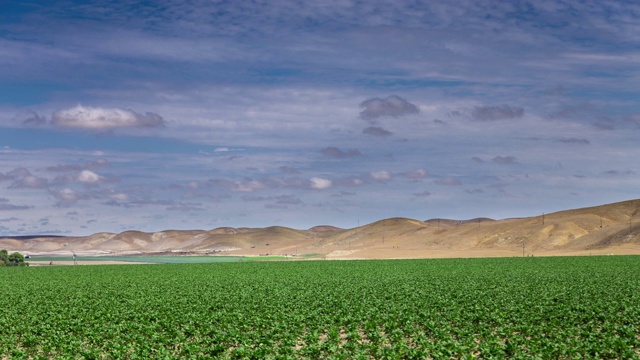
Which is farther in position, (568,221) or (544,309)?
(568,221)

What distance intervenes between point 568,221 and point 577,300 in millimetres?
160764

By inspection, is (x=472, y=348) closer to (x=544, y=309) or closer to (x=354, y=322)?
(x=354, y=322)

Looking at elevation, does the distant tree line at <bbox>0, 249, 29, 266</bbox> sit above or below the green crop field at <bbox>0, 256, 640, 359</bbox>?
above

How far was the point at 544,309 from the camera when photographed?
119 feet

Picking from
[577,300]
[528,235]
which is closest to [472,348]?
[577,300]

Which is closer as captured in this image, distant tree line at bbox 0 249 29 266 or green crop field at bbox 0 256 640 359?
green crop field at bbox 0 256 640 359

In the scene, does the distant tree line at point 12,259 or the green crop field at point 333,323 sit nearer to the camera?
the green crop field at point 333,323

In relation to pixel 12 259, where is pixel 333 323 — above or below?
below

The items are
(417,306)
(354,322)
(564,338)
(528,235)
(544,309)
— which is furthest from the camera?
(528,235)

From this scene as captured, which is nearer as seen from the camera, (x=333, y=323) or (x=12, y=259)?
(x=333, y=323)

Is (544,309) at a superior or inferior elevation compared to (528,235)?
inferior

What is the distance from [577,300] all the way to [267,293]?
68.5 ft

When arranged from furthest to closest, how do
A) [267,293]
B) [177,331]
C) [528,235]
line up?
[528,235] → [267,293] → [177,331]

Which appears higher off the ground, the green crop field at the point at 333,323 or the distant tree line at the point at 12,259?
the distant tree line at the point at 12,259
